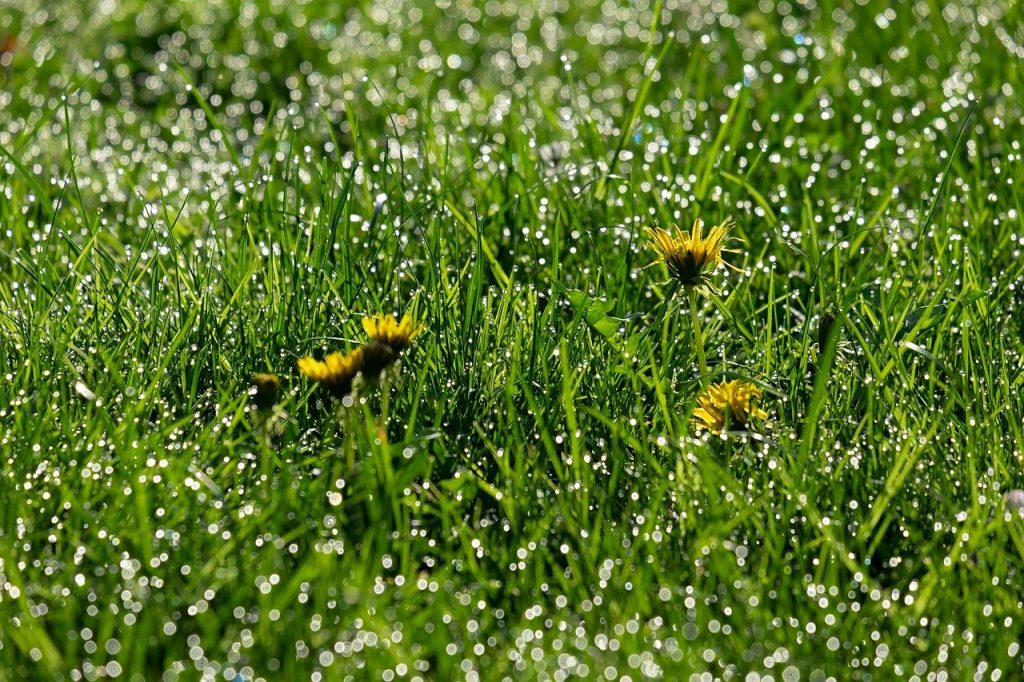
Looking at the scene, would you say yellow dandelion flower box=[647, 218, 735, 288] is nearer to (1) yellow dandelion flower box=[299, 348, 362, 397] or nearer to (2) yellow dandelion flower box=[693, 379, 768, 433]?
(2) yellow dandelion flower box=[693, 379, 768, 433]

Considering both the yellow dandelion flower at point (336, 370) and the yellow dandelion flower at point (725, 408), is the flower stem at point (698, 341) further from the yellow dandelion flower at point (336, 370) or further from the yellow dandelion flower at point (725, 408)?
the yellow dandelion flower at point (336, 370)

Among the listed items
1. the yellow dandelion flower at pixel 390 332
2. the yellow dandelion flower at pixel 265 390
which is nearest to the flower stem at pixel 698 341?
the yellow dandelion flower at pixel 390 332

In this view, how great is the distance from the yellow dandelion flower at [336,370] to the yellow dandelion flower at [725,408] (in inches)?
19.9

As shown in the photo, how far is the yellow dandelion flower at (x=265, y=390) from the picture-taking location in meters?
1.61

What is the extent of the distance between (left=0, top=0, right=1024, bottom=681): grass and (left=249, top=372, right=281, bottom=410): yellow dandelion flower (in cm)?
4

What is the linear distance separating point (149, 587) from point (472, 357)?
0.64 meters

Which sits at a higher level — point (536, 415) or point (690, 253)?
point (690, 253)

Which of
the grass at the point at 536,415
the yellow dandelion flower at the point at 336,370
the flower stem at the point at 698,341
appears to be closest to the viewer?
the grass at the point at 536,415

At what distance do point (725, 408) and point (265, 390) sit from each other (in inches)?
25.9

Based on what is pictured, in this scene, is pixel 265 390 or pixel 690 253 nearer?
pixel 265 390

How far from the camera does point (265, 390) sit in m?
1.62

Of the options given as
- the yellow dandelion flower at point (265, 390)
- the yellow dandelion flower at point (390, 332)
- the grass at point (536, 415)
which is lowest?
the grass at point (536, 415)

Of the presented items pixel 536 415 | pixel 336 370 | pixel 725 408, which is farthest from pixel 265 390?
pixel 725 408

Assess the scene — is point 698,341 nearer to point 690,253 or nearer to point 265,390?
point 690,253
